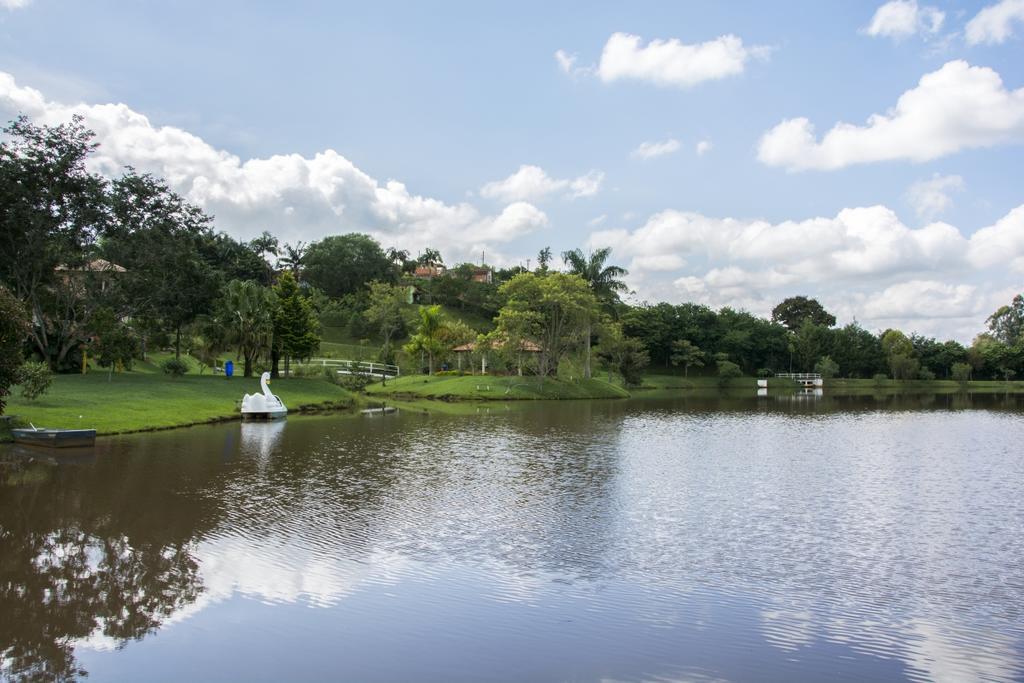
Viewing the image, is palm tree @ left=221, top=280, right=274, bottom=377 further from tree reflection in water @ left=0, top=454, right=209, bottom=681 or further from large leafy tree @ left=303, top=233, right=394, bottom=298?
large leafy tree @ left=303, top=233, right=394, bottom=298

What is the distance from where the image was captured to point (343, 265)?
9988 cm

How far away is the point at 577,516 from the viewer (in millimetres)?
15828

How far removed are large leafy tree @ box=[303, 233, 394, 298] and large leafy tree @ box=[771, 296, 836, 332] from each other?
70685 mm

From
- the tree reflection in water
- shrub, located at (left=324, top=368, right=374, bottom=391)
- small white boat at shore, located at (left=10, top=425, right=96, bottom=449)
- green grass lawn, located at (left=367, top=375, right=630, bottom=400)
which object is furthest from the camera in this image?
shrub, located at (left=324, top=368, right=374, bottom=391)

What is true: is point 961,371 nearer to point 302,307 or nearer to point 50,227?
point 302,307

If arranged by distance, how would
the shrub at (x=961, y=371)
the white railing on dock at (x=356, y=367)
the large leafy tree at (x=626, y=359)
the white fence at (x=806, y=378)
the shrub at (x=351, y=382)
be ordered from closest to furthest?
the shrub at (x=351, y=382) → the white railing on dock at (x=356, y=367) → the large leafy tree at (x=626, y=359) → the white fence at (x=806, y=378) → the shrub at (x=961, y=371)

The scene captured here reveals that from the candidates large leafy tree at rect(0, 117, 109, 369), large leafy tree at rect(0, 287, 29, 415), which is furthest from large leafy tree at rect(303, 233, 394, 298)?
large leafy tree at rect(0, 287, 29, 415)

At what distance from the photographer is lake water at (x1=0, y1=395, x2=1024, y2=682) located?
848 centimetres

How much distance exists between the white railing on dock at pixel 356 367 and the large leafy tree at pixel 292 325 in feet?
22.0

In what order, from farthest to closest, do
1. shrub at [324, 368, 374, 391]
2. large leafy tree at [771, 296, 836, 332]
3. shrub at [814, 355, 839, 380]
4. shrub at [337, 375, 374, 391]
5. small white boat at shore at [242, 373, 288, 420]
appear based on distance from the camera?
large leafy tree at [771, 296, 836, 332] < shrub at [814, 355, 839, 380] < shrub at [337, 375, 374, 391] < shrub at [324, 368, 374, 391] < small white boat at shore at [242, 373, 288, 420]

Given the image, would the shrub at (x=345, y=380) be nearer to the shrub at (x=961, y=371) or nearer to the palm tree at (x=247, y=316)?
the palm tree at (x=247, y=316)

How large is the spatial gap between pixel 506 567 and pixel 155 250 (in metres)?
38.6

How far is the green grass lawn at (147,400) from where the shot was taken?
1110 inches

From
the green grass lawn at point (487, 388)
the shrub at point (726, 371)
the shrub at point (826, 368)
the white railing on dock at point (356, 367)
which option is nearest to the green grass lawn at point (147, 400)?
the green grass lawn at point (487, 388)
